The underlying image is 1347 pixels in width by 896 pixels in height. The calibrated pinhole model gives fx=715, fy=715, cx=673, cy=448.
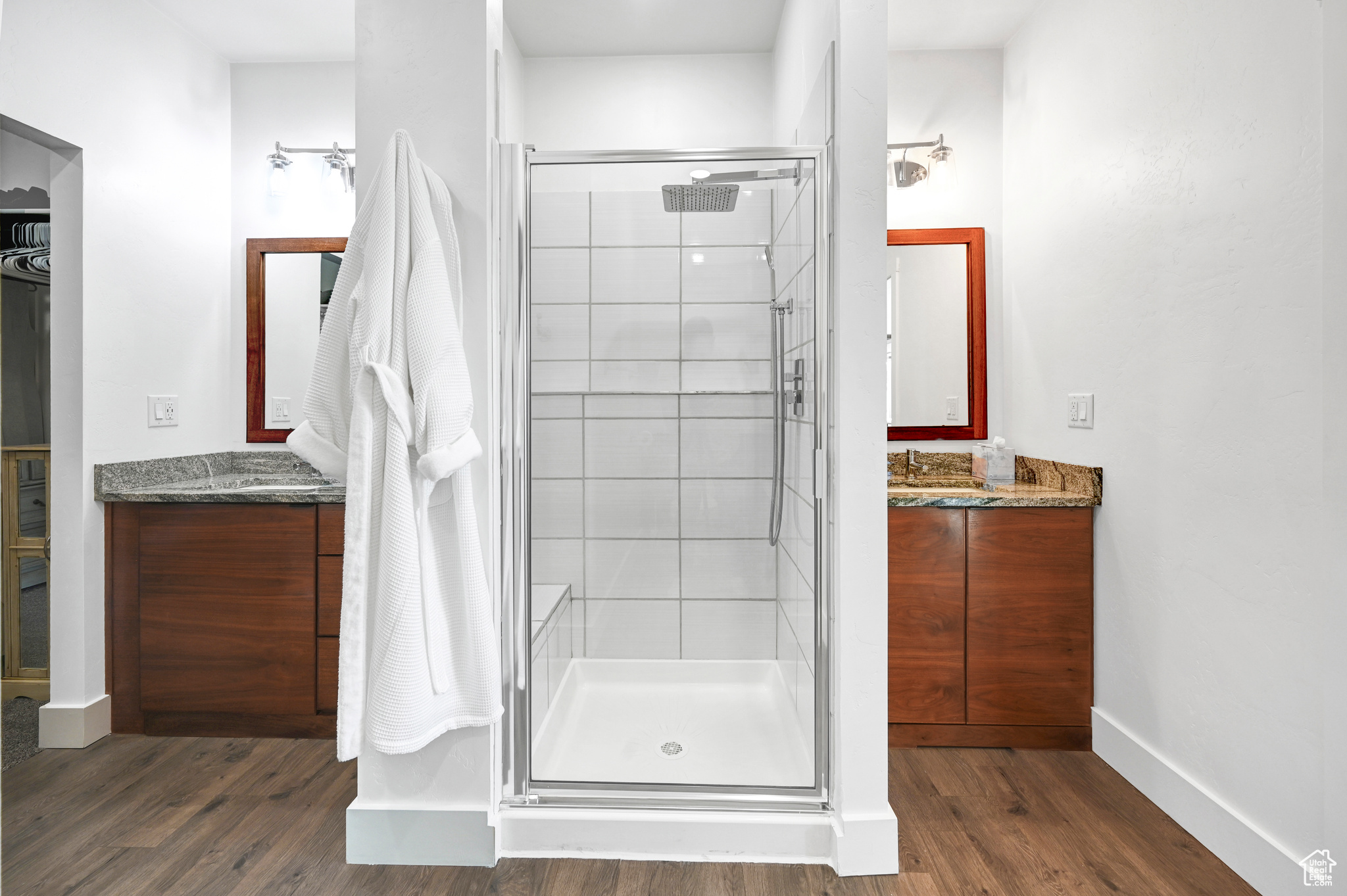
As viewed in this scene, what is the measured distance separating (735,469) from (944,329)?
1437mm

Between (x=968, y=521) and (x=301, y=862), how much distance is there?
2.09 m

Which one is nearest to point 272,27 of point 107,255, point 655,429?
point 107,255

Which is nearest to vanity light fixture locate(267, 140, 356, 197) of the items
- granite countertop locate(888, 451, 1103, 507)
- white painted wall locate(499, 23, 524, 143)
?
white painted wall locate(499, 23, 524, 143)

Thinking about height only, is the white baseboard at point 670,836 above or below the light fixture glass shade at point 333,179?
below

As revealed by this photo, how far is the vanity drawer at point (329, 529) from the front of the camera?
2.37 meters

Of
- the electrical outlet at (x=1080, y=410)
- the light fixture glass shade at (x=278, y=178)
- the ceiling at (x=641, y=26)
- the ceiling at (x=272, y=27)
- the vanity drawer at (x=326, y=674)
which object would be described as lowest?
the vanity drawer at (x=326, y=674)

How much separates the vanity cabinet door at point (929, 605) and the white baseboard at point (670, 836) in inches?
29.5

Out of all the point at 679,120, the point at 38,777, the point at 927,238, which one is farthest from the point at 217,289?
the point at 927,238

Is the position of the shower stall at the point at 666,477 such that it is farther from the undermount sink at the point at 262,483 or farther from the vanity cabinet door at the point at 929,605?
the undermount sink at the point at 262,483

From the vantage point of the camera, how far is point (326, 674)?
7.84ft

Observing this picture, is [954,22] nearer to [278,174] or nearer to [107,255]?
[278,174]

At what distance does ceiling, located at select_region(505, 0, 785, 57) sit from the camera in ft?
8.73

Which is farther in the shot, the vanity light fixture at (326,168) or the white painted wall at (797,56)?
the vanity light fixture at (326,168)

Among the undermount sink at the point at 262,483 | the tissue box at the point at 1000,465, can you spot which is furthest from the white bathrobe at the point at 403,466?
the tissue box at the point at 1000,465
